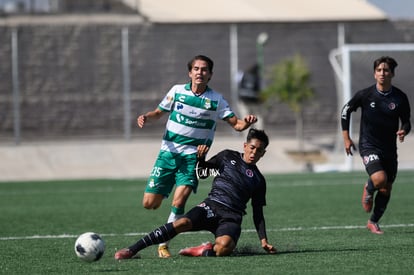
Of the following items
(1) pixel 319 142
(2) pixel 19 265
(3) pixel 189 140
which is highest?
(3) pixel 189 140

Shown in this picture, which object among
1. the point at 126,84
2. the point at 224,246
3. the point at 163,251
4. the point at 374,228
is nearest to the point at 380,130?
the point at 374,228

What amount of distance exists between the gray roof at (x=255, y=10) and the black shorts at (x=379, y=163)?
28044mm

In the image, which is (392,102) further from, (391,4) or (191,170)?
(391,4)

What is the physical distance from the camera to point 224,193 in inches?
419

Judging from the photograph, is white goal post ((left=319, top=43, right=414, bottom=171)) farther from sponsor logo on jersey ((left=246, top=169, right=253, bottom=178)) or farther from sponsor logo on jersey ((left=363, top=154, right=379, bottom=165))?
sponsor logo on jersey ((left=246, top=169, right=253, bottom=178))

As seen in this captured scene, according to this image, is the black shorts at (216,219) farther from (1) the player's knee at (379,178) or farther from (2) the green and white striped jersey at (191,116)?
(1) the player's knee at (379,178)

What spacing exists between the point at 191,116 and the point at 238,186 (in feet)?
3.42

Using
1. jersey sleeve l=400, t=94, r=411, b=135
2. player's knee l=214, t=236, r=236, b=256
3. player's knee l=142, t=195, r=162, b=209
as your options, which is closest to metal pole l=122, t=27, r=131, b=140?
jersey sleeve l=400, t=94, r=411, b=135

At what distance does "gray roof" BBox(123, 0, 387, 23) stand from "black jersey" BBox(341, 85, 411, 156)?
27892mm

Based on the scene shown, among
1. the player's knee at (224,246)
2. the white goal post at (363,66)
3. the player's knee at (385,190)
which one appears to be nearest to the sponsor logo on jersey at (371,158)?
the player's knee at (385,190)

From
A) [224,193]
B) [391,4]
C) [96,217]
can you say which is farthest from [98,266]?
[391,4]

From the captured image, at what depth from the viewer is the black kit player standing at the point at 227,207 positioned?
10203 mm

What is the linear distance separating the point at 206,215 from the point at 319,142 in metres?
28.2

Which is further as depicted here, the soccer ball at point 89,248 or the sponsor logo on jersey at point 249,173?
the sponsor logo on jersey at point 249,173
